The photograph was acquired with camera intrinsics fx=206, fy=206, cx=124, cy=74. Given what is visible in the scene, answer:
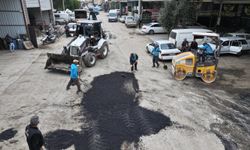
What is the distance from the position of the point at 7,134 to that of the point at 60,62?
6.22m

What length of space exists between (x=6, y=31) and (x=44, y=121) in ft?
50.2

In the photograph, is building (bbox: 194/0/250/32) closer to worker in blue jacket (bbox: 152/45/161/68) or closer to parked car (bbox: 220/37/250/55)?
parked car (bbox: 220/37/250/55)

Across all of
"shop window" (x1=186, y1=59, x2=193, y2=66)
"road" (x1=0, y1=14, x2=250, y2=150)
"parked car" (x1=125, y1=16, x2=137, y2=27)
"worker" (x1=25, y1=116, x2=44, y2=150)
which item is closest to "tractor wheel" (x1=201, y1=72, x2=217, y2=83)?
"road" (x1=0, y1=14, x2=250, y2=150)

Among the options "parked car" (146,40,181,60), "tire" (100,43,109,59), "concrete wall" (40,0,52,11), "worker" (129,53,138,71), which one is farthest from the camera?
"concrete wall" (40,0,52,11)

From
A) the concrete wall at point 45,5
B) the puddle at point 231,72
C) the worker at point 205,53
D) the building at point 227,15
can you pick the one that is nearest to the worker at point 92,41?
the worker at point 205,53

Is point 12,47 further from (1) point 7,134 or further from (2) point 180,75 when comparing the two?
(2) point 180,75

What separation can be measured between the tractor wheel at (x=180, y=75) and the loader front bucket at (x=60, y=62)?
539 centimetres

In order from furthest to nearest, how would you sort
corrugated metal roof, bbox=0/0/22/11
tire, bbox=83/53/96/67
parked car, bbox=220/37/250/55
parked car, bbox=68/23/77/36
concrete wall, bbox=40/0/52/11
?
concrete wall, bbox=40/0/52/11, parked car, bbox=68/23/77/36, corrugated metal roof, bbox=0/0/22/11, parked car, bbox=220/37/250/55, tire, bbox=83/53/96/67

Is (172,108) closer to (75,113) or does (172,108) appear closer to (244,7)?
(75,113)

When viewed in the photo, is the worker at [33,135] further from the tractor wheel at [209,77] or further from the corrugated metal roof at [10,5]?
the corrugated metal roof at [10,5]

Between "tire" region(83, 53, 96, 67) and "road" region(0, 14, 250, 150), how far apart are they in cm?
35

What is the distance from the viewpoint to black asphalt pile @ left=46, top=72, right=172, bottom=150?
625 centimetres

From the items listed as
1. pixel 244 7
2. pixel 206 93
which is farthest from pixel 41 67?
pixel 244 7

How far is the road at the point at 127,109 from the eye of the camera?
6.43m
